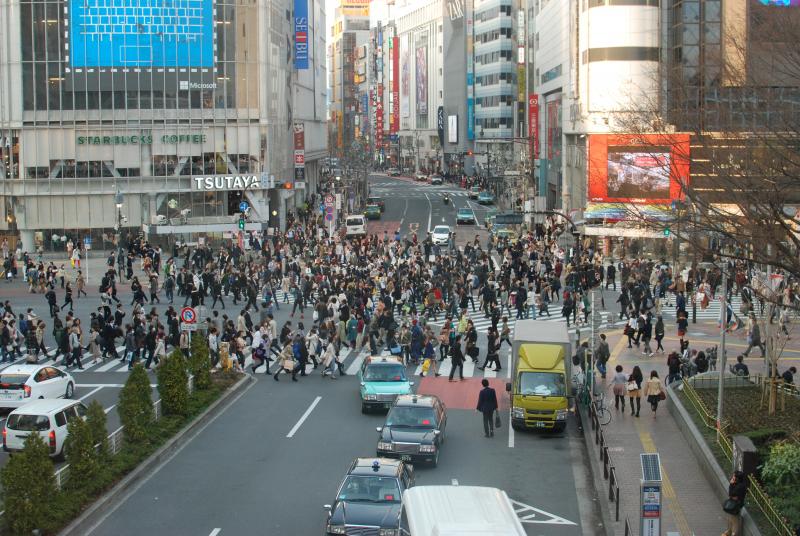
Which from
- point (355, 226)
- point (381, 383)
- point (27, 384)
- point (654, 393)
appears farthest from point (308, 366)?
point (355, 226)

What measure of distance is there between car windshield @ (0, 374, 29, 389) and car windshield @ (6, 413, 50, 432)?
173 inches

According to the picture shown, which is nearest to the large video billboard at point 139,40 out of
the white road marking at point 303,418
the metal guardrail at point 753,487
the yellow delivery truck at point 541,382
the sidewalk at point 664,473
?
the white road marking at point 303,418

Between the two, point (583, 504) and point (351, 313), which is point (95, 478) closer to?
point (583, 504)

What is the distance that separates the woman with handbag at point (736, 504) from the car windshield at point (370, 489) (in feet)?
16.6

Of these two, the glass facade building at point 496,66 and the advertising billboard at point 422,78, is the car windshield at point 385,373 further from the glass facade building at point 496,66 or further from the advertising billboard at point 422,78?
the advertising billboard at point 422,78

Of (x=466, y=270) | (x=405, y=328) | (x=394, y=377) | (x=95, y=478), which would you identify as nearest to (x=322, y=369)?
(x=405, y=328)

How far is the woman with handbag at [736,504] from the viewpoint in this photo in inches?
679

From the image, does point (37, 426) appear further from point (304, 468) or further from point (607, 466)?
point (607, 466)

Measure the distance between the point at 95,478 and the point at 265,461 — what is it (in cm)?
390

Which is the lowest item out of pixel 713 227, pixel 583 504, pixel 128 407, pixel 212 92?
pixel 583 504

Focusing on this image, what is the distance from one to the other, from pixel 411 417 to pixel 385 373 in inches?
197

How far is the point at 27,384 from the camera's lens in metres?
26.3

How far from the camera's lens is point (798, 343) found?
37219 millimetres

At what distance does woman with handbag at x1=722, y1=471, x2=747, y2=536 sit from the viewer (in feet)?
56.5
